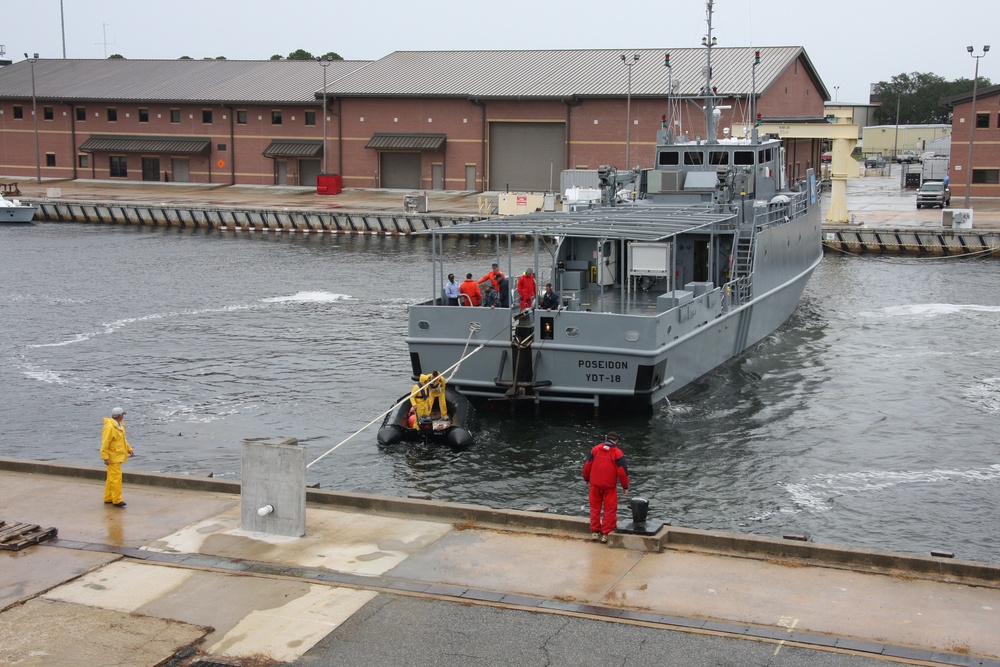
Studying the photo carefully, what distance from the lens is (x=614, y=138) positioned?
67438 mm

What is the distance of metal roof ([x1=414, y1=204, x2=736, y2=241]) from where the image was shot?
22.0 meters

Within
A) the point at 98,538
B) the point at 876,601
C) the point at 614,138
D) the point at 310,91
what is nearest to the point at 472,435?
the point at 98,538

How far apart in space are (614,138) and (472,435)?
4900 cm

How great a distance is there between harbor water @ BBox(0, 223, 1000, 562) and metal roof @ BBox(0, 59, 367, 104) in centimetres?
3772

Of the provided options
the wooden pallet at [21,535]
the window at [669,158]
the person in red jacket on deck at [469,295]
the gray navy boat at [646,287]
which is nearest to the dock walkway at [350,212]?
the gray navy boat at [646,287]

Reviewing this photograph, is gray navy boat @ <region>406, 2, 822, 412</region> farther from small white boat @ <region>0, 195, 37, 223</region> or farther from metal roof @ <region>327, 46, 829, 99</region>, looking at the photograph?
small white boat @ <region>0, 195, 37, 223</region>

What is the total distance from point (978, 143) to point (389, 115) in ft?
117

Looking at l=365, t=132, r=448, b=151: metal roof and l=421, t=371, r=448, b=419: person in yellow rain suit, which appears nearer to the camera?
l=421, t=371, r=448, b=419: person in yellow rain suit

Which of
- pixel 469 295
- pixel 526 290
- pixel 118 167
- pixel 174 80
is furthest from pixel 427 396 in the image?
pixel 174 80

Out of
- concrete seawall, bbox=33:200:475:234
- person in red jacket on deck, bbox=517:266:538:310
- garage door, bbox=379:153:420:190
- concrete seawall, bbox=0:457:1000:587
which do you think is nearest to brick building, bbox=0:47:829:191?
garage door, bbox=379:153:420:190

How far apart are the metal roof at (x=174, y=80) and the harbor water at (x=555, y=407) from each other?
37.7 meters

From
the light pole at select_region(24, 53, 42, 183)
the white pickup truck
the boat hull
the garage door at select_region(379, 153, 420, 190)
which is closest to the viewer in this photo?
the boat hull

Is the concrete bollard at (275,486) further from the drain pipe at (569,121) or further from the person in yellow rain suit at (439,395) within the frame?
the drain pipe at (569,121)

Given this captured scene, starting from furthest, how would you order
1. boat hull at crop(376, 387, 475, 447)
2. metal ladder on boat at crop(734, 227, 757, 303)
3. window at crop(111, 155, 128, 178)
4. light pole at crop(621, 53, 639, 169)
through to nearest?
window at crop(111, 155, 128, 178)
light pole at crop(621, 53, 639, 169)
metal ladder on boat at crop(734, 227, 757, 303)
boat hull at crop(376, 387, 475, 447)
